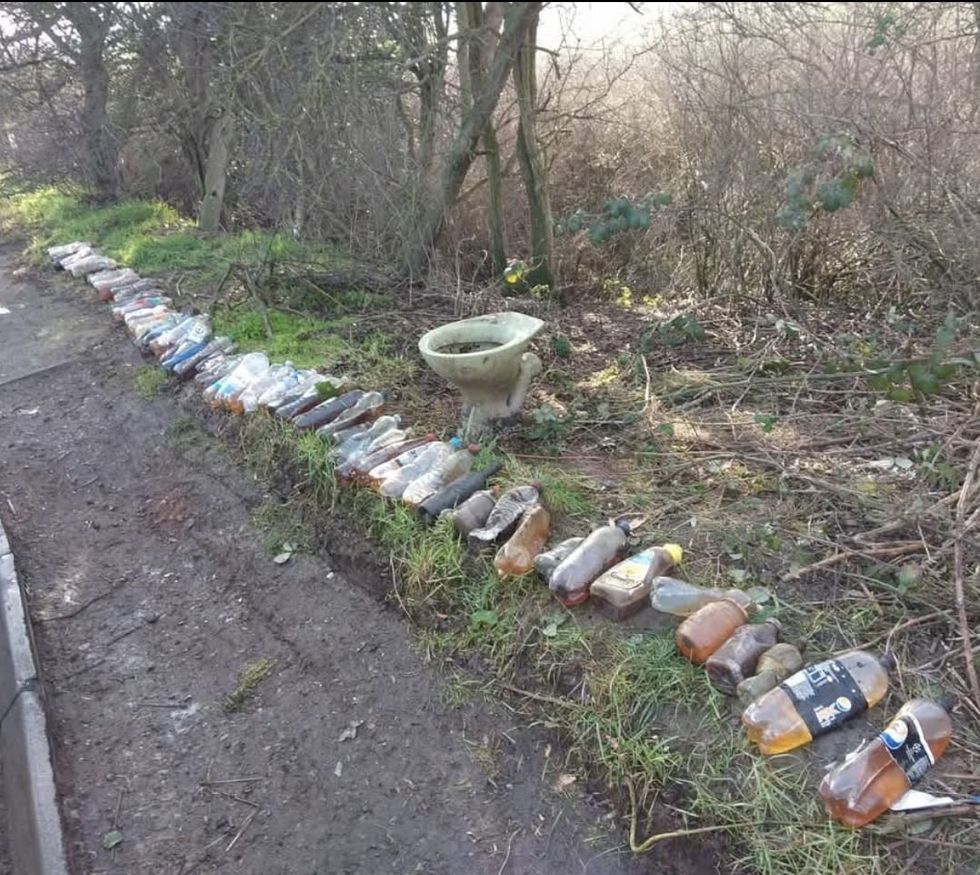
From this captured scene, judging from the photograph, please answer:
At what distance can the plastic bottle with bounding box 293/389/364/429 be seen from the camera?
12.8 feet

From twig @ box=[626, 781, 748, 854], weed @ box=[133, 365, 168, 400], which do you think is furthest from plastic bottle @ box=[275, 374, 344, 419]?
twig @ box=[626, 781, 748, 854]

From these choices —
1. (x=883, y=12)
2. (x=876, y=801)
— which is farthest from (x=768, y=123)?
(x=876, y=801)

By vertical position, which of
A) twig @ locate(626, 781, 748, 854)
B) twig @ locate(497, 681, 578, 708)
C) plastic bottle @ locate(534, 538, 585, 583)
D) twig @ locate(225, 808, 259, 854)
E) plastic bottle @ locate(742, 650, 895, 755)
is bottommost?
twig @ locate(225, 808, 259, 854)

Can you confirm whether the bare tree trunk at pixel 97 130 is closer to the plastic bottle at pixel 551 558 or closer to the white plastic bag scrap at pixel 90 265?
the white plastic bag scrap at pixel 90 265

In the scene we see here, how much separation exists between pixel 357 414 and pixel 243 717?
151 cm

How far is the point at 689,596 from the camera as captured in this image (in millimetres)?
2588

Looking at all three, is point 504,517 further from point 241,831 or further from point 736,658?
point 241,831

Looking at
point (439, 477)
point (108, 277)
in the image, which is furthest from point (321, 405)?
point (108, 277)

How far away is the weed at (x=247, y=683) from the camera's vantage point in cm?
295

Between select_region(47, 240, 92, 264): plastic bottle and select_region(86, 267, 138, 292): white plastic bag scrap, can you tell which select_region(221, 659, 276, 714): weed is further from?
select_region(47, 240, 92, 264): plastic bottle

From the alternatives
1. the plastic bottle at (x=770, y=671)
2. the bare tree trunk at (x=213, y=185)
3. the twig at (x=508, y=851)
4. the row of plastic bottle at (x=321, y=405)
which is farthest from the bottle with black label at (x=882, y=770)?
the bare tree trunk at (x=213, y=185)

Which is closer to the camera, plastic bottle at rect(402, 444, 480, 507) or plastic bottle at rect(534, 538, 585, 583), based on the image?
plastic bottle at rect(534, 538, 585, 583)

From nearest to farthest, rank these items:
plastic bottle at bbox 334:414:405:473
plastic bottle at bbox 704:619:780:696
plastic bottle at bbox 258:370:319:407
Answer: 1. plastic bottle at bbox 704:619:780:696
2. plastic bottle at bbox 334:414:405:473
3. plastic bottle at bbox 258:370:319:407

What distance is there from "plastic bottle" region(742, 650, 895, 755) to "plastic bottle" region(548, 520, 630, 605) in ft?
2.19
